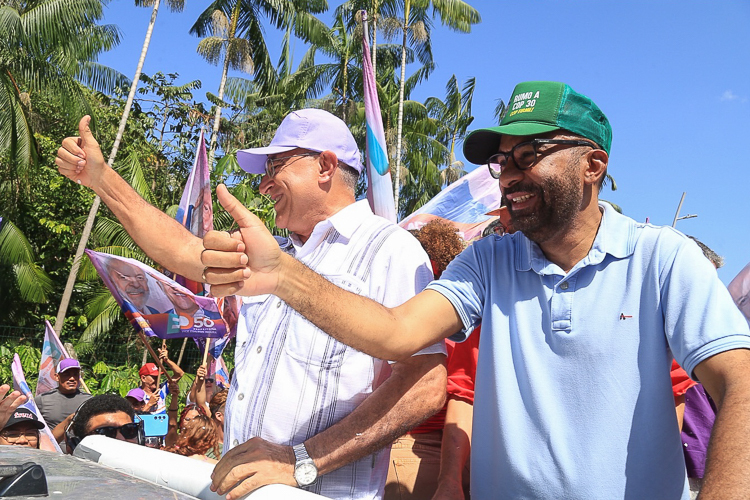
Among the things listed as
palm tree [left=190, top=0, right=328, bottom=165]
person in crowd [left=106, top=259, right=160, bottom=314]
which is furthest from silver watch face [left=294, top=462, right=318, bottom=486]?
palm tree [left=190, top=0, right=328, bottom=165]

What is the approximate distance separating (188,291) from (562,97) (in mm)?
5878

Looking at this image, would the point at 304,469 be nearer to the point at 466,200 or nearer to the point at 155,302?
the point at 466,200

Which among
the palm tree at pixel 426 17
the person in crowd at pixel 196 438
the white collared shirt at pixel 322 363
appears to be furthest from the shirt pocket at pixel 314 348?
the palm tree at pixel 426 17

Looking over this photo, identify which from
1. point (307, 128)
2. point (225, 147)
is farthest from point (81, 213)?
point (307, 128)

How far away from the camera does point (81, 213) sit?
18.6 meters

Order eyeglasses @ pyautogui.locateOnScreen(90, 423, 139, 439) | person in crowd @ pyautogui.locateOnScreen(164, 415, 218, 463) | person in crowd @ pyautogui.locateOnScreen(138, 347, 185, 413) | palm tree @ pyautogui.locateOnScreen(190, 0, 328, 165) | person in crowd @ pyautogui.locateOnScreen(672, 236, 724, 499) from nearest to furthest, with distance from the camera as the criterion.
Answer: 1. person in crowd @ pyautogui.locateOnScreen(672, 236, 724, 499)
2. eyeglasses @ pyautogui.locateOnScreen(90, 423, 139, 439)
3. person in crowd @ pyautogui.locateOnScreen(164, 415, 218, 463)
4. person in crowd @ pyautogui.locateOnScreen(138, 347, 185, 413)
5. palm tree @ pyautogui.locateOnScreen(190, 0, 328, 165)

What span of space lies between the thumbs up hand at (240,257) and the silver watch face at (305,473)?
0.58m

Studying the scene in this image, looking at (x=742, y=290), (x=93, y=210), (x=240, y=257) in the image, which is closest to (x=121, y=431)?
(x=240, y=257)

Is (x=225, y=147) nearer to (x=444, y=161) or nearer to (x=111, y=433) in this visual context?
(x=444, y=161)

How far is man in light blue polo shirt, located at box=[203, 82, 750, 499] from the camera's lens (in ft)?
5.04

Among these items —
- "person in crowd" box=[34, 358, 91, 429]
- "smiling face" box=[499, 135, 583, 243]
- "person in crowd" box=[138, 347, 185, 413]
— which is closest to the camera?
"smiling face" box=[499, 135, 583, 243]

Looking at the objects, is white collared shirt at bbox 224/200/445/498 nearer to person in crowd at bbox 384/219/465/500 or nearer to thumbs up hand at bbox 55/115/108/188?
person in crowd at bbox 384/219/465/500

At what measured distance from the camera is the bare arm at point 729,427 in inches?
54.7

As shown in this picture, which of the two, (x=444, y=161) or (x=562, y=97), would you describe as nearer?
(x=562, y=97)
